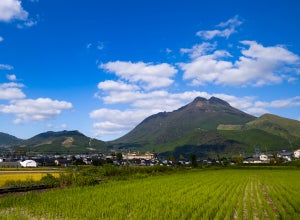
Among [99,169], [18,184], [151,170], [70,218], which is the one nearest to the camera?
[70,218]

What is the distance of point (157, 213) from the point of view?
18.4 meters

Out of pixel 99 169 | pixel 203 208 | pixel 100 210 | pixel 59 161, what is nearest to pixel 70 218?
pixel 100 210

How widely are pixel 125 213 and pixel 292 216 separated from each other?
31.5 ft

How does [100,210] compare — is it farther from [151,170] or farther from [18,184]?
[151,170]

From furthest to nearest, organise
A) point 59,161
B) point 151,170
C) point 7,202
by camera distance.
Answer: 1. point 59,161
2. point 151,170
3. point 7,202

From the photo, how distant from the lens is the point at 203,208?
20719mm

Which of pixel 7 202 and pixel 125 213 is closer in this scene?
pixel 125 213

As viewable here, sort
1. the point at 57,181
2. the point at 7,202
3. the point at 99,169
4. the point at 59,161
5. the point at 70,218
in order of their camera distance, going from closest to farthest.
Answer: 1. the point at 70,218
2. the point at 7,202
3. the point at 57,181
4. the point at 99,169
5. the point at 59,161

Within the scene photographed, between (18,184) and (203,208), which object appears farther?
(18,184)

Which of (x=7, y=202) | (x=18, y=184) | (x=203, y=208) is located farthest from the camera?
(x=18, y=184)

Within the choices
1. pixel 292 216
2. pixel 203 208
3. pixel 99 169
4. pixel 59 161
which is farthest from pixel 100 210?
pixel 59 161

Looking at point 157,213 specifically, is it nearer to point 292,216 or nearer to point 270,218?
point 270,218

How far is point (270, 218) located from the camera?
1856 cm

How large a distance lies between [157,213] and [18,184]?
28.5 meters
